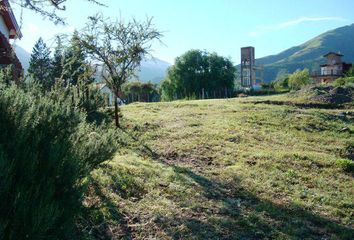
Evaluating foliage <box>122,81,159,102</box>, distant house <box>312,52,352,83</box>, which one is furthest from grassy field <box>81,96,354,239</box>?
distant house <box>312,52,352,83</box>

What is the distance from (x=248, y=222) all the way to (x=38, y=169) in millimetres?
3286

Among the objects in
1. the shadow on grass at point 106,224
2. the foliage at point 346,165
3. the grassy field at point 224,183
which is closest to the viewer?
the shadow on grass at point 106,224

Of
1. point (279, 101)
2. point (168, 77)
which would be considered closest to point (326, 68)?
point (168, 77)

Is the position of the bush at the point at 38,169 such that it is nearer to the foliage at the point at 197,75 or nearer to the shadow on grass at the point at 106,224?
the shadow on grass at the point at 106,224

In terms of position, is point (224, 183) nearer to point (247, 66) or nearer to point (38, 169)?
point (38, 169)

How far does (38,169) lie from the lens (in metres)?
3.25

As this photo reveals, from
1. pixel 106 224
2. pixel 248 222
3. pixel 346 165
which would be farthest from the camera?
pixel 346 165

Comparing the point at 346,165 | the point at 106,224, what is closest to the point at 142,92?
the point at 346,165

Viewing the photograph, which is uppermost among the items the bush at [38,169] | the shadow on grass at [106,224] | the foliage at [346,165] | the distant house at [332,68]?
the distant house at [332,68]

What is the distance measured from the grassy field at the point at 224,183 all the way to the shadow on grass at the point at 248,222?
0.01 metres

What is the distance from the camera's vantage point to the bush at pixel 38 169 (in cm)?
277

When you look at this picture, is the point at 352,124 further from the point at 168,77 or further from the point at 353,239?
the point at 168,77

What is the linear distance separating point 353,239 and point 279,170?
3.23 m

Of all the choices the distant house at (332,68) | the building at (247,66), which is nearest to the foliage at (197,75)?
the building at (247,66)
